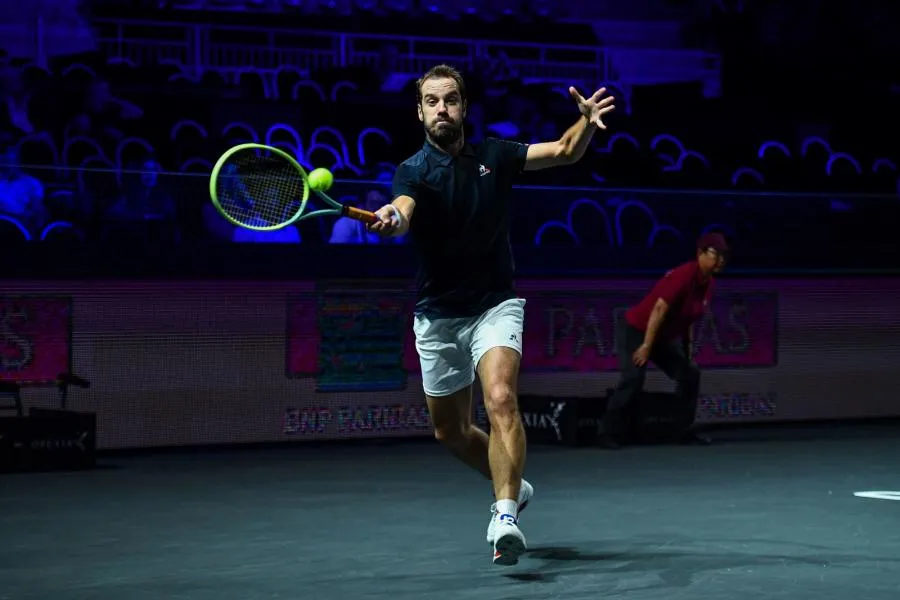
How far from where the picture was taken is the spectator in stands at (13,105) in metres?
A: 14.0

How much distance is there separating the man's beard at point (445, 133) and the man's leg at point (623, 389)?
5604 mm

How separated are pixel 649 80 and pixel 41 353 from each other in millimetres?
11329

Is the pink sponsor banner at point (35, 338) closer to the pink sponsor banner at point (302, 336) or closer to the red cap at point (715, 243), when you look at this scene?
the pink sponsor banner at point (302, 336)

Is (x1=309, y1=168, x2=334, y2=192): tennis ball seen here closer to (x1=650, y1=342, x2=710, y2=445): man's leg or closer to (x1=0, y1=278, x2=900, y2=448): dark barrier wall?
(x1=0, y1=278, x2=900, y2=448): dark barrier wall

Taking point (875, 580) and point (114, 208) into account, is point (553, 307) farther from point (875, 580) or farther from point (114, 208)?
point (875, 580)

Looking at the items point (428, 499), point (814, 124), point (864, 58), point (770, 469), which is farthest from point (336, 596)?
point (864, 58)

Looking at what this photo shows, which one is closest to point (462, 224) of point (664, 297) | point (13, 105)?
point (664, 297)

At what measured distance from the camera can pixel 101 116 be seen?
14516 mm

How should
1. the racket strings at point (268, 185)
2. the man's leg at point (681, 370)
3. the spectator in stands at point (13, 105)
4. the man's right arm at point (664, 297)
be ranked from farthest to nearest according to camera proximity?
1. the spectator in stands at point (13, 105)
2. the man's leg at point (681, 370)
3. the man's right arm at point (664, 297)
4. the racket strings at point (268, 185)

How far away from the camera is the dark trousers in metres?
11.8

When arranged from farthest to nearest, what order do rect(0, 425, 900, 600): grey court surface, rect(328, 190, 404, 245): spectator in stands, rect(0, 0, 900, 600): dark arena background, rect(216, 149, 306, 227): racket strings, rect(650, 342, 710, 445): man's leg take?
rect(650, 342, 710, 445): man's leg, rect(328, 190, 404, 245): spectator in stands, rect(0, 0, 900, 600): dark arena background, rect(216, 149, 306, 227): racket strings, rect(0, 425, 900, 600): grey court surface

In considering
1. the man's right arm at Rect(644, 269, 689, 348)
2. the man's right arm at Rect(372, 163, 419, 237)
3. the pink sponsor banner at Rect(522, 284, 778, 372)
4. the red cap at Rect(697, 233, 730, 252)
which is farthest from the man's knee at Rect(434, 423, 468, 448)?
the pink sponsor banner at Rect(522, 284, 778, 372)

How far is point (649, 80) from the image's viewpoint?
20062mm

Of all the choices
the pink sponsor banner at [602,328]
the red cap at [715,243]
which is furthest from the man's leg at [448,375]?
the pink sponsor banner at [602,328]
